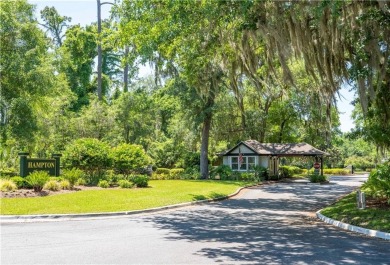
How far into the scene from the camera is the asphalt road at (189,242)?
8.02 metres

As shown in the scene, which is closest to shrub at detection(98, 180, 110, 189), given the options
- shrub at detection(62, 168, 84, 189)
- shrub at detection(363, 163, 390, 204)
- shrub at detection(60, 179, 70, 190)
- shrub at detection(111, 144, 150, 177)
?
shrub at detection(62, 168, 84, 189)

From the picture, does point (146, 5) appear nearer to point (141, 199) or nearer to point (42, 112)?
point (141, 199)

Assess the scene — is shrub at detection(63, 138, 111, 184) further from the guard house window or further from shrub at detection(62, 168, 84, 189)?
the guard house window

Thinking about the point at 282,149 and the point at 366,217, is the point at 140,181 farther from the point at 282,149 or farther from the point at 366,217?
the point at 282,149

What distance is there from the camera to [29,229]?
38.2 ft

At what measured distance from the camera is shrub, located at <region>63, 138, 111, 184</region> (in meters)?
24.7

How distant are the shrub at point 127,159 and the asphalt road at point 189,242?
38.0ft

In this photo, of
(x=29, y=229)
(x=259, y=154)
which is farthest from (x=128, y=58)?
(x=259, y=154)

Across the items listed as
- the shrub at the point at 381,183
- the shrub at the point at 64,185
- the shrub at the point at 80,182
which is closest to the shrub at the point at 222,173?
the shrub at the point at 80,182

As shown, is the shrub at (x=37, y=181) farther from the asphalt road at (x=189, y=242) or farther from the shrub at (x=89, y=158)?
the asphalt road at (x=189, y=242)

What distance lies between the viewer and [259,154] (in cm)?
4216

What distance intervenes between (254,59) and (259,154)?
84.6ft

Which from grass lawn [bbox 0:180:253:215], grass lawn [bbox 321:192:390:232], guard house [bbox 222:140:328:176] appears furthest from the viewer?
guard house [bbox 222:140:328:176]

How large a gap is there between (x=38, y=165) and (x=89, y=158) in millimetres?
3052
